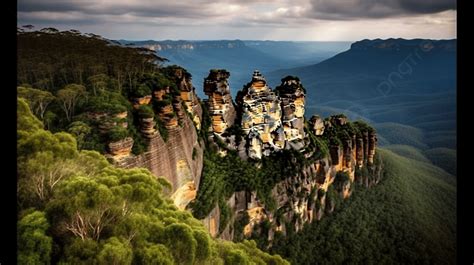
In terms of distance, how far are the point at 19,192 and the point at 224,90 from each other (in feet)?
107

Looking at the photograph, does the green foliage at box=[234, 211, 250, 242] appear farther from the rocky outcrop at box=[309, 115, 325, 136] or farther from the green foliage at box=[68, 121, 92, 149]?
the green foliage at box=[68, 121, 92, 149]

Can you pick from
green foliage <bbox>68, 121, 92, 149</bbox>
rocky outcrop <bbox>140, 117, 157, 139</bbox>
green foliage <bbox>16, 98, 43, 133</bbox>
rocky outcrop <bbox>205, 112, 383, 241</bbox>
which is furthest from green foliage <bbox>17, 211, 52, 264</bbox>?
rocky outcrop <bbox>205, 112, 383, 241</bbox>

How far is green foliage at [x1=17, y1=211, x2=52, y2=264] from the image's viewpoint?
9.82 metres

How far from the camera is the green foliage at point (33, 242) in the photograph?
9.82 metres

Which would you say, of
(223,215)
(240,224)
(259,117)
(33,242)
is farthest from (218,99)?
(33,242)

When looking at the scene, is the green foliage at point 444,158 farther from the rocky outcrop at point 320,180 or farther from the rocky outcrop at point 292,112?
the rocky outcrop at point 292,112

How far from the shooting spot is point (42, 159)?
12.8m

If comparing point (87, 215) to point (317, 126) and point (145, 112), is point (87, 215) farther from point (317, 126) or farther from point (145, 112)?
point (317, 126)

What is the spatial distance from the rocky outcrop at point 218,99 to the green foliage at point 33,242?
33.6m

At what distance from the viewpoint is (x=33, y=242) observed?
33.0 ft

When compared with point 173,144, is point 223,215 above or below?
below

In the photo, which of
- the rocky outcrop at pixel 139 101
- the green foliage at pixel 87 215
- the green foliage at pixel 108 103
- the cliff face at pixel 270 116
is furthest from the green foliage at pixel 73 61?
the green foliage at pixel 87 215

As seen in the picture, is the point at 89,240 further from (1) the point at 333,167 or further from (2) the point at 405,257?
(1) the point at 333,167

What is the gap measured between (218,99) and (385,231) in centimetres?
2881
